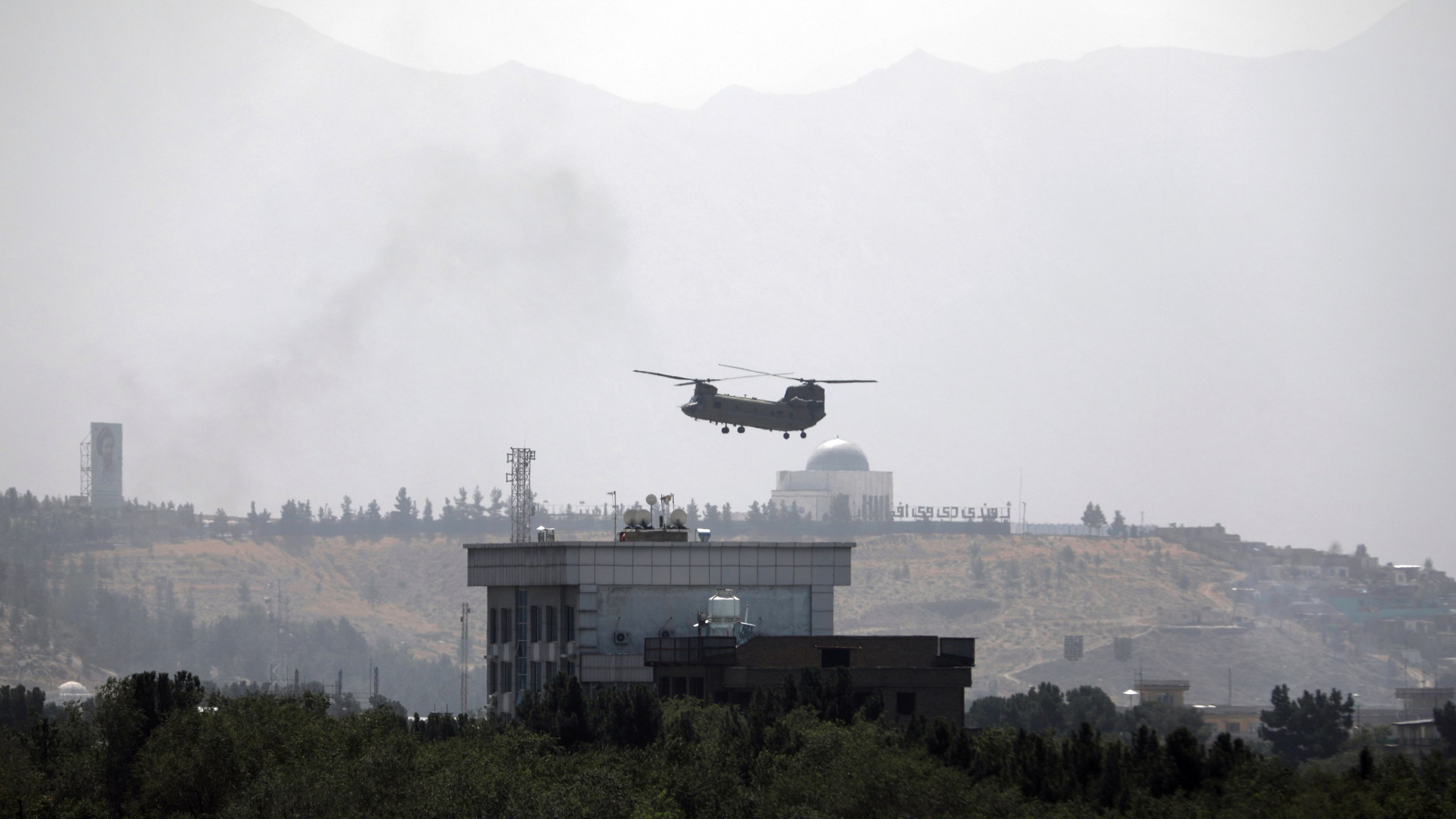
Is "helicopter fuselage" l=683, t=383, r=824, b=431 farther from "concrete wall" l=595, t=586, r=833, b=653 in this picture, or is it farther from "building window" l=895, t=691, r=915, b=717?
"building window" l=895, t=691, r=915, b=717

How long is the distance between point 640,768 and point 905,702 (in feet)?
88.7

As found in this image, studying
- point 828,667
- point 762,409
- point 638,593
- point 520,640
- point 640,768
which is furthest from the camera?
point 762,409

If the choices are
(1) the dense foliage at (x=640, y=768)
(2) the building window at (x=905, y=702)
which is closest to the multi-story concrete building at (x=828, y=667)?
(2) the building window at (x=905, y=702)

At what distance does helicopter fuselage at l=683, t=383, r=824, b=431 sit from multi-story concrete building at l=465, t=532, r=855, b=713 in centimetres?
2398

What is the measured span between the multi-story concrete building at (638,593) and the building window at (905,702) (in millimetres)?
8369

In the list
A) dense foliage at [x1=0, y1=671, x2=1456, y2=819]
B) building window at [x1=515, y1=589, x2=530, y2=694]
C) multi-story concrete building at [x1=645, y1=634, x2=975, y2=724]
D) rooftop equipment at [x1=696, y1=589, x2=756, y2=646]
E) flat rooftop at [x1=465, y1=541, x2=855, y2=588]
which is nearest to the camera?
dense foliage at [x1=0, y1=671, x2=1456, y2=819]

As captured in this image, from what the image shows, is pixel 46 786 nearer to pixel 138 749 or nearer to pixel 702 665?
pixel 138 749

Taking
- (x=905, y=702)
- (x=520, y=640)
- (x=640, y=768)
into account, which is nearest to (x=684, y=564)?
(x=520, y=640)

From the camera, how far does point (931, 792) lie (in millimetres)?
59312

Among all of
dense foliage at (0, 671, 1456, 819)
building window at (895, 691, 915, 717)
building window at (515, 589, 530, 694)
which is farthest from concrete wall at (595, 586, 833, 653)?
dense foliage at (0, 671, 1456, 819)

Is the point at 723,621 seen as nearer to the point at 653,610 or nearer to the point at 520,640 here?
the point at 653,610

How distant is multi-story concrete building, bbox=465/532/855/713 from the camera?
323 ft

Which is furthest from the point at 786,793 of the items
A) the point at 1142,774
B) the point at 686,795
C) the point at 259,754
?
the point at 259,754

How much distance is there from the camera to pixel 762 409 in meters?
134
